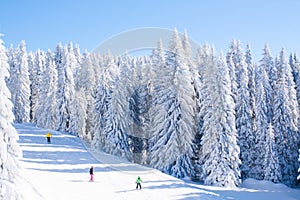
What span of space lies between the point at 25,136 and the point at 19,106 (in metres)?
26.0

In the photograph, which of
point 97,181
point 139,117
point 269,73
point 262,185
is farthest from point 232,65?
point 97,181

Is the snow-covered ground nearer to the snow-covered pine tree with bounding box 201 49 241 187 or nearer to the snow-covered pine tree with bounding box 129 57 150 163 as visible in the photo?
the snow-covered pine tree with bounding box 201 49 241 187

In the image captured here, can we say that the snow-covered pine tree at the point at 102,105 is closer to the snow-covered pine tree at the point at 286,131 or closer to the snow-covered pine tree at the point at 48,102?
the snow-covered pine tree at the point at 48,102

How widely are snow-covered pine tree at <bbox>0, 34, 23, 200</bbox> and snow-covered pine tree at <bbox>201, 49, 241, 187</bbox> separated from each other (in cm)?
2594

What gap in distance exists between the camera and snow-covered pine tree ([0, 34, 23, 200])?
12795 millimetres

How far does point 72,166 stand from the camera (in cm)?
3144

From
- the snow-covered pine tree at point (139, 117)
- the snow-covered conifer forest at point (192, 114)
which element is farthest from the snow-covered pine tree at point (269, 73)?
the snow-covered pine tree at point (139, 117)

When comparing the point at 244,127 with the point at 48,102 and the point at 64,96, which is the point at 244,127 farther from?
the point at 48,102

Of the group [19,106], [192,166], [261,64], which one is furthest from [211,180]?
[19,106]

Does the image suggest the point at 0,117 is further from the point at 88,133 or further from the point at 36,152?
the point at 88,133

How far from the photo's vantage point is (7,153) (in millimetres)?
13820

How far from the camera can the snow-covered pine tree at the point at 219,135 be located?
118ft

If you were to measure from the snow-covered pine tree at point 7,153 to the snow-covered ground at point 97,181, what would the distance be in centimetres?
645

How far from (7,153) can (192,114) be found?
27396 mm
